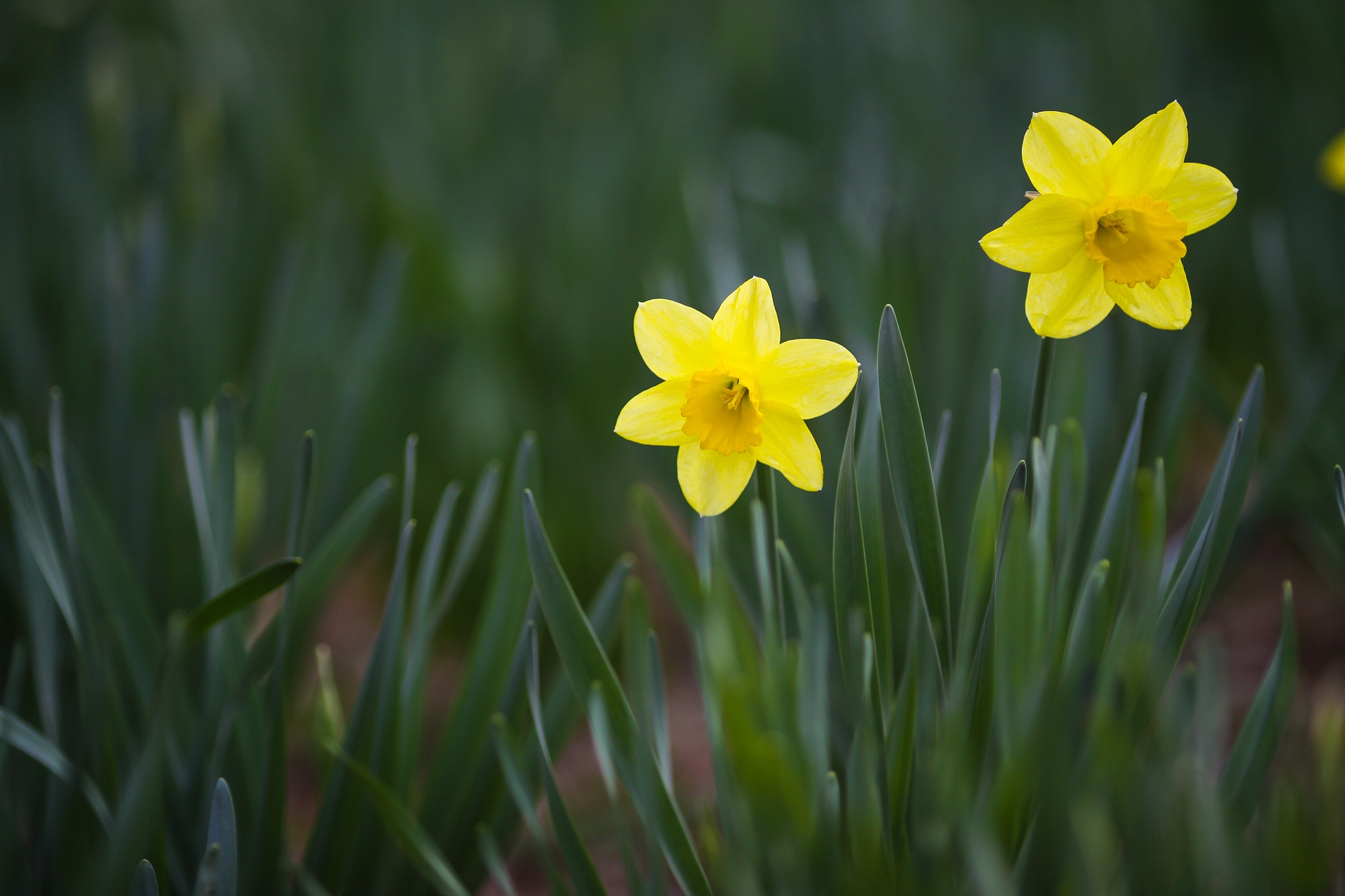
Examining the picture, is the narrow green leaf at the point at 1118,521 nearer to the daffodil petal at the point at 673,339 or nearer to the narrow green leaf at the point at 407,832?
the daffodil petal at the point at 673,339

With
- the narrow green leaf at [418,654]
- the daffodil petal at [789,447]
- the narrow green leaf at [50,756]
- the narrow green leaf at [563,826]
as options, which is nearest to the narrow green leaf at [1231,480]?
the daffodil petal at [789,447]

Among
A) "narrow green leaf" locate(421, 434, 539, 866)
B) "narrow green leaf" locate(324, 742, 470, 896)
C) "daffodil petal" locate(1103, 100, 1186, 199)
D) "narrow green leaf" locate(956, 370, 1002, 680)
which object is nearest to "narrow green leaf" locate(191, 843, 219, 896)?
"narrow green leaf" locate(324, 742, 470, 896)

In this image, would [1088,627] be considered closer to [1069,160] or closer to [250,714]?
[1069,160]

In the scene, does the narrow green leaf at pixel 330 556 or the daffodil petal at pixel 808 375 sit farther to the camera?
the narrow green leaf at pixel 330 556

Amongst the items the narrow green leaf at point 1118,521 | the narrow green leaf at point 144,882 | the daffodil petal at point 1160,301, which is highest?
the daffodil petal at point 1160,301

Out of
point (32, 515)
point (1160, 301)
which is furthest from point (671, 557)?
point (32, 515)

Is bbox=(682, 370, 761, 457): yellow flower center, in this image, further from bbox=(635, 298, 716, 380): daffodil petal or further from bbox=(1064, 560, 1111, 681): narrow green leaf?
bbox=(1064, 560, 1111, 681): narrow green leaf
